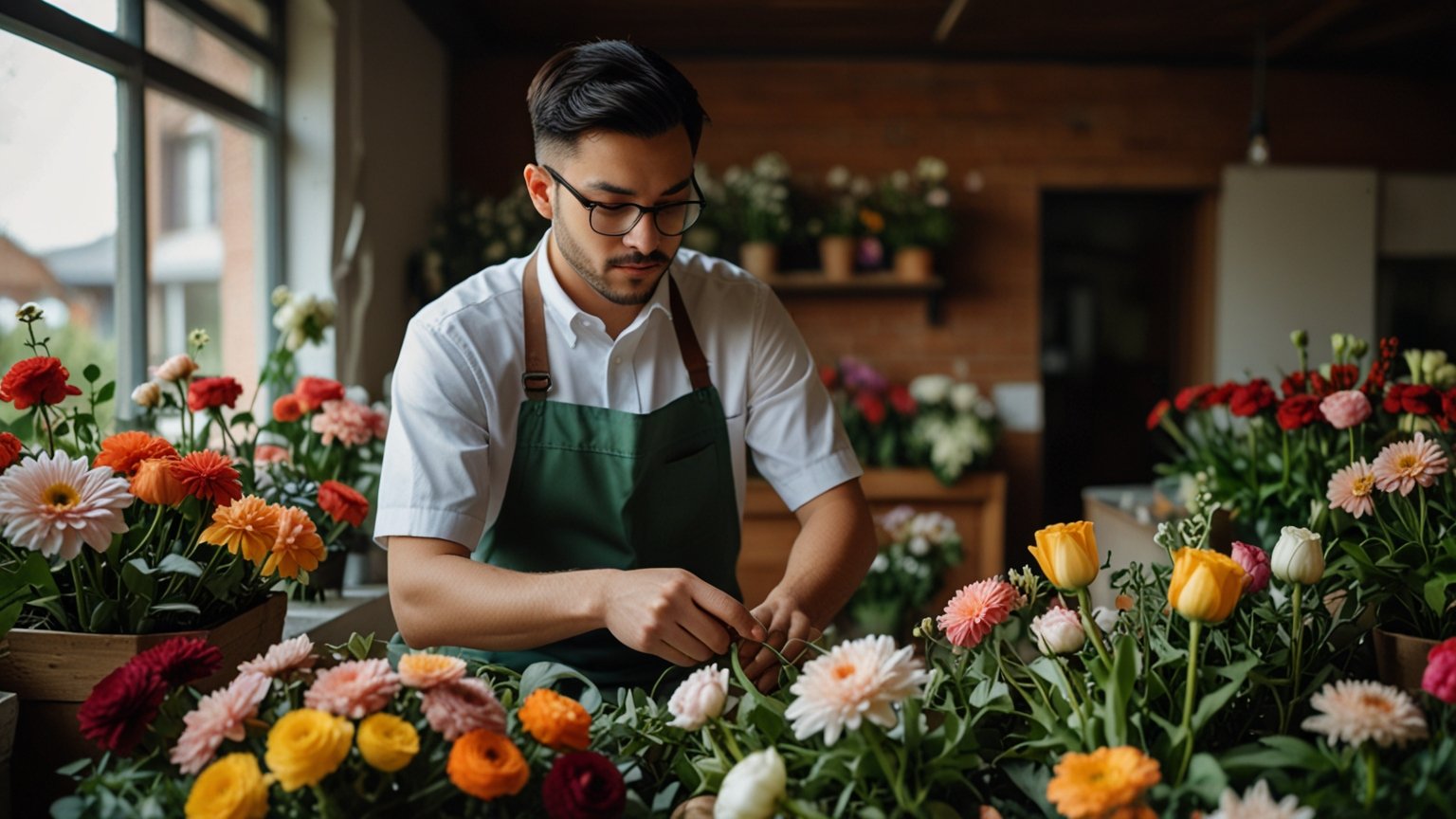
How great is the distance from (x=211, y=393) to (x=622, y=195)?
78cm

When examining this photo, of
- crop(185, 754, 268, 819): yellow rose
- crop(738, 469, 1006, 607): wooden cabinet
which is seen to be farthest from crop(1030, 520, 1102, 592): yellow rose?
crop(738, 469, 1006, 607): wooden cabinet

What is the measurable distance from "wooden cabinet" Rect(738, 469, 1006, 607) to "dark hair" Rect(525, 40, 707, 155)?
8.24 feet

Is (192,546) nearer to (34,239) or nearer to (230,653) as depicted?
(230,653)

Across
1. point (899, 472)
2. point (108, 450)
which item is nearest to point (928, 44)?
point (899, 472)

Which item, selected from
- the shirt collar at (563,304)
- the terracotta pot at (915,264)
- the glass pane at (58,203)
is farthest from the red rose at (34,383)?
the terracotta pot at (915,264)

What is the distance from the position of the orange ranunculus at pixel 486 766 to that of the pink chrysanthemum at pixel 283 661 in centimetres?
17

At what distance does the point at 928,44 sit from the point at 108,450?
3757 millimetres

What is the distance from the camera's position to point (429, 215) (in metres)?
3.95

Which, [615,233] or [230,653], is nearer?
[230,653]

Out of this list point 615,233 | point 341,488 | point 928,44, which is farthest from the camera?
point 928,44

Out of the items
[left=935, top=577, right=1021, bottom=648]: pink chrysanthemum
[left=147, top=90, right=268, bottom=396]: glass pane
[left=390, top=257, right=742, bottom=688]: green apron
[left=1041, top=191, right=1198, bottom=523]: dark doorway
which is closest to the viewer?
[left=935, top=577, right=1021, bottom=648]: pink chrysanthemum

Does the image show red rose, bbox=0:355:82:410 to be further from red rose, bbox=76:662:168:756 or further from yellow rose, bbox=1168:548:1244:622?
yellow rose, bbox=1168:548:1244:622

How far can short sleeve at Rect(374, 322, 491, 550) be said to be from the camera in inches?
50.8

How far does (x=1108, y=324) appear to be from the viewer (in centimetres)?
471
